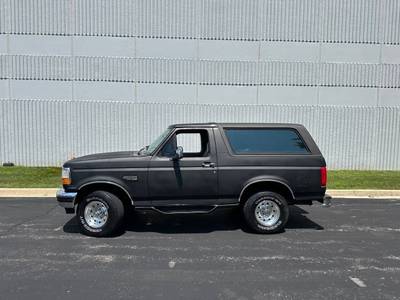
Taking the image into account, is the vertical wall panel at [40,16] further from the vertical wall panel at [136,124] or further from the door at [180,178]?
the door at [180,178]

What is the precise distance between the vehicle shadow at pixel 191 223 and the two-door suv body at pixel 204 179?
0.50 m

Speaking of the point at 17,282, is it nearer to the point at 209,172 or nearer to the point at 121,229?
the point at 121,229

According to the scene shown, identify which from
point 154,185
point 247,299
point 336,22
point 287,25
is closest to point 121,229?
point 154,185

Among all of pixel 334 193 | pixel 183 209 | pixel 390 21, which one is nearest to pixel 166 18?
pixel 390 21

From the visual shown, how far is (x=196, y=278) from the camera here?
502cm

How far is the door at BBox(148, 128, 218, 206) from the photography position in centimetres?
703

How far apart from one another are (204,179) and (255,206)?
1012mm

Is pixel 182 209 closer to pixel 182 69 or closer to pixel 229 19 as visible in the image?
pixel 182 69

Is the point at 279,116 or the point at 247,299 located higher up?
the point at 279,116


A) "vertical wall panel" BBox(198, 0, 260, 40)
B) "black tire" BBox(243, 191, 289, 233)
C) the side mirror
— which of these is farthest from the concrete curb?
"vertical wall panel" BBox(198, 0, 260, 40)

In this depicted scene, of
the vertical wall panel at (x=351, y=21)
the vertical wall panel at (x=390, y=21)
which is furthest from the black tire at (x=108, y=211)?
the vertical wall panel at (x=390, y=21)

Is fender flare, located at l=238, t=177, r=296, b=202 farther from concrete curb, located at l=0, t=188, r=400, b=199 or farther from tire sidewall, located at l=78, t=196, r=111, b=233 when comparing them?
concrete curb, located at l=0, t=188, r=400, b=199

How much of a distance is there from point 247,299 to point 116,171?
346 centimetres

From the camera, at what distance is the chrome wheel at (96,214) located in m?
6.99
